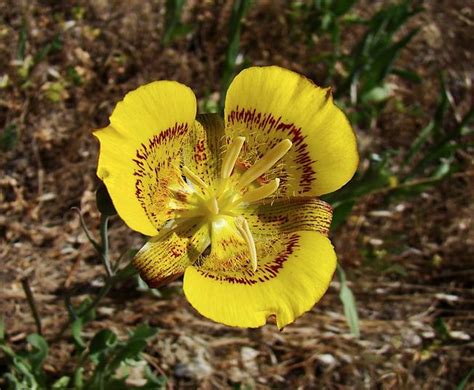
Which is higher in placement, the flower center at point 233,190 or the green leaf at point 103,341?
the flower center at point 233,190

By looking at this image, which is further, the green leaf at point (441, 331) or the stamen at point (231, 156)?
→ the green leaf at point (441, 331)

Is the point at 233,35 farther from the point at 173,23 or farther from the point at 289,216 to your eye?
the point at 289,216

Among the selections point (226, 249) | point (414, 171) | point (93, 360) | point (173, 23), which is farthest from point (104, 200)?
point (414, 171)

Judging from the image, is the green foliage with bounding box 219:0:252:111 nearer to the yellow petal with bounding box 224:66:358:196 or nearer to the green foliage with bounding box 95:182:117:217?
the yellow petal with bounding box 224:66:358:196

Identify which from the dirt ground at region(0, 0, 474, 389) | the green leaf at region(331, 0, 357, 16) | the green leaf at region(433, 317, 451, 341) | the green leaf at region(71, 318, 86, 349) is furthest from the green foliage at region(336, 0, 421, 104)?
the green leaf at region(71, 318, 86, 349)

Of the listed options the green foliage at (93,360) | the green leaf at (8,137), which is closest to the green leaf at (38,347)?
the green foliage at (93,360)

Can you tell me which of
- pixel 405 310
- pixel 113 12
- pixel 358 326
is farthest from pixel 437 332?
pixel 113 12

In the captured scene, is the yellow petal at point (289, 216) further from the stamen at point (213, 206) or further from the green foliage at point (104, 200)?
the green foliage at point (104, 200)
